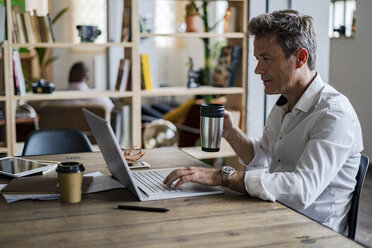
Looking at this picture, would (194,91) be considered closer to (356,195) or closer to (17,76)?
(17,76)

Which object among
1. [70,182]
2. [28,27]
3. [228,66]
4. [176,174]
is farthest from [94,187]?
[228,66]

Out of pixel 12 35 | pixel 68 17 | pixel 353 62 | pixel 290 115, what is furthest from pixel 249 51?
pixel 68 17

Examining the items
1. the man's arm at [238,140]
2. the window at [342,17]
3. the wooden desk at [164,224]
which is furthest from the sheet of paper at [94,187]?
the window at [342,17]

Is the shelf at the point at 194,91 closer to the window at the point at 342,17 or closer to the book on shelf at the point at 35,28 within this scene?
the book on shelf at the point at 35,28

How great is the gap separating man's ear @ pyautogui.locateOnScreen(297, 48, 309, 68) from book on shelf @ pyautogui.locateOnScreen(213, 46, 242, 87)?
220 centimetres

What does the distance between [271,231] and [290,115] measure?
28.0 inches

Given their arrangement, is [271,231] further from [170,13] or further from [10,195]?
[170,13]

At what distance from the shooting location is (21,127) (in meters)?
4.91

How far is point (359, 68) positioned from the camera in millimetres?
3828

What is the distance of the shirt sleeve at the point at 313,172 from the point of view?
1558 mm

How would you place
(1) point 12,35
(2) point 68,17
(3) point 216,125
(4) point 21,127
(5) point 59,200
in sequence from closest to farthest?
(5) point 59,200, (3) point 216,125, (1) point 12,35, (4) point 21,127, (2) point 68,17

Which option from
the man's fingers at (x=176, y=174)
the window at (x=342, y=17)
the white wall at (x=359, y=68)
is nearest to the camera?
the man's fingers at (x=176, y=174)

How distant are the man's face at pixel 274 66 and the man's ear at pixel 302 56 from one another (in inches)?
0.7

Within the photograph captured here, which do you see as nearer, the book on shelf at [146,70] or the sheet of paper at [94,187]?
the sheet of paper at [94,187]
